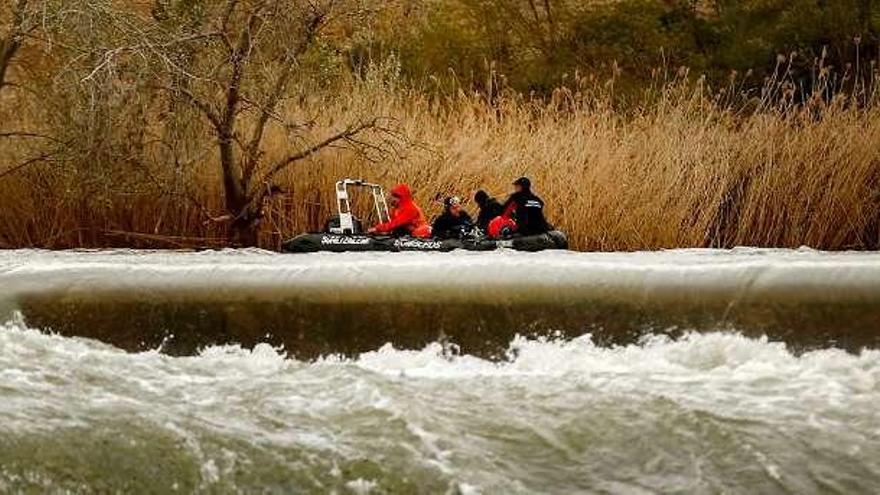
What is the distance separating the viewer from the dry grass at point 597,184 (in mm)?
12859

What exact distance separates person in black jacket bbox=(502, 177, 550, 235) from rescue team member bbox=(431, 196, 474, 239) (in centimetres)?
36

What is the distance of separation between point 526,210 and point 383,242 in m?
1.08

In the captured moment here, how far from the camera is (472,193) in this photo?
43.7 feet

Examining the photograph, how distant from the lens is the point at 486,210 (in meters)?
11.4

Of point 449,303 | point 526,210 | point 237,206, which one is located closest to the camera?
point 449,303

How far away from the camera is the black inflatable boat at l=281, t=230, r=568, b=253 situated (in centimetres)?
1083

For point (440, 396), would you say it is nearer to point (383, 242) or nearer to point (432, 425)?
point (432, 425)

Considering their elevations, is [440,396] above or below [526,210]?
below

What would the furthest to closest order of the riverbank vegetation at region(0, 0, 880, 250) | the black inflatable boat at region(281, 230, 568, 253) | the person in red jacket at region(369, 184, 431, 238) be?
1. the riverbank vegetation at region(0, 0, 880, 250)
2. the person in red jacket at region(369, 184, 431, 238)
3. the black inflatable boat at region(281, 230, 568, 253)

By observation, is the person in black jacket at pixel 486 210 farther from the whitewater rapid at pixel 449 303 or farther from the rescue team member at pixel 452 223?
the whitewater rapid at pixel 449 303

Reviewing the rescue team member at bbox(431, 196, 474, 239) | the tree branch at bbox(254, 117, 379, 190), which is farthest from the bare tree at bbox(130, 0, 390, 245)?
the rescue team member at bbox(431, 196, 474, 239)

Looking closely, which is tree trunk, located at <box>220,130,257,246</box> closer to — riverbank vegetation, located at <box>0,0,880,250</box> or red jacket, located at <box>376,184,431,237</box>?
riverbank vegetation, located at <box>0,0,880,250</box>

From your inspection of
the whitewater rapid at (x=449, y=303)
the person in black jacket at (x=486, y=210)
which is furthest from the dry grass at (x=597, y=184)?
the whitewater rapid at (x=449, y=303)

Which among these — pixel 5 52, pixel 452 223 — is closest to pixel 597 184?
pixel 452 223
